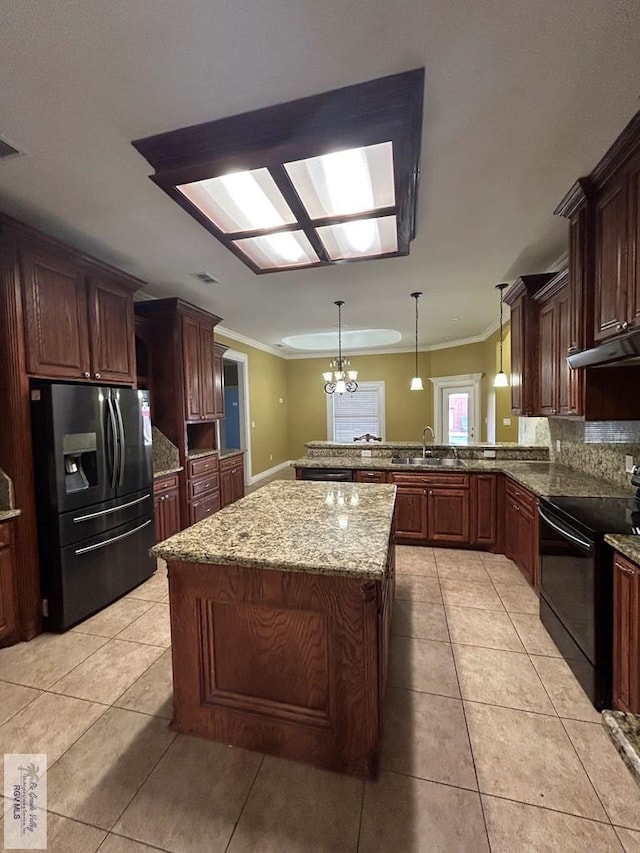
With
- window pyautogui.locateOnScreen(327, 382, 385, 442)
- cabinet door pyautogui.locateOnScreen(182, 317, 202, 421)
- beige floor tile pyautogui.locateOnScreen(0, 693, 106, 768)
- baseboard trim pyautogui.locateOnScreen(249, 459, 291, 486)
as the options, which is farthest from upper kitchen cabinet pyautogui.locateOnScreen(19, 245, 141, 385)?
window pyautogui.locateOnScreen(327, 382, 385, 442)

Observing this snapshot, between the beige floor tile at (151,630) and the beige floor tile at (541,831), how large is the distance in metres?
1.89

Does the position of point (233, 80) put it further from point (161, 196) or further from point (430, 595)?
point (430, 595)

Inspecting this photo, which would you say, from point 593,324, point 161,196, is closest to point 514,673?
point 593,324

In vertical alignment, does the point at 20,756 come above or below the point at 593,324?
below

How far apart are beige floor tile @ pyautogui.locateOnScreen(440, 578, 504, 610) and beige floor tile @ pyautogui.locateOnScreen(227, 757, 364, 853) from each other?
1.58m

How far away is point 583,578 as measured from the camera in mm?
1818

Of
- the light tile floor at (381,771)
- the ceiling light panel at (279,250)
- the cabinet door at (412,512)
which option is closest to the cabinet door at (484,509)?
the cabinet door at (412,512)

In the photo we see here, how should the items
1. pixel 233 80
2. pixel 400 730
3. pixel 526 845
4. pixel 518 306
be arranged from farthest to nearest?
pixel 518 306 < pixel 400 730 < pixel 233 80 < pixel 526 845

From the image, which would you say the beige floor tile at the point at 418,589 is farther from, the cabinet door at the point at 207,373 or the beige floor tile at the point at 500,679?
the cabinet door at the point at 207,373

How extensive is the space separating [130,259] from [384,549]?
3090 mm

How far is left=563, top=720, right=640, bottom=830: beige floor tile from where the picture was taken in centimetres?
131

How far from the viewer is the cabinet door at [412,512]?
3.72 meters

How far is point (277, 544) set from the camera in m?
1.50

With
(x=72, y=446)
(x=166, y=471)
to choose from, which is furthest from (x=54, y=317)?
(x=166, y=471)
